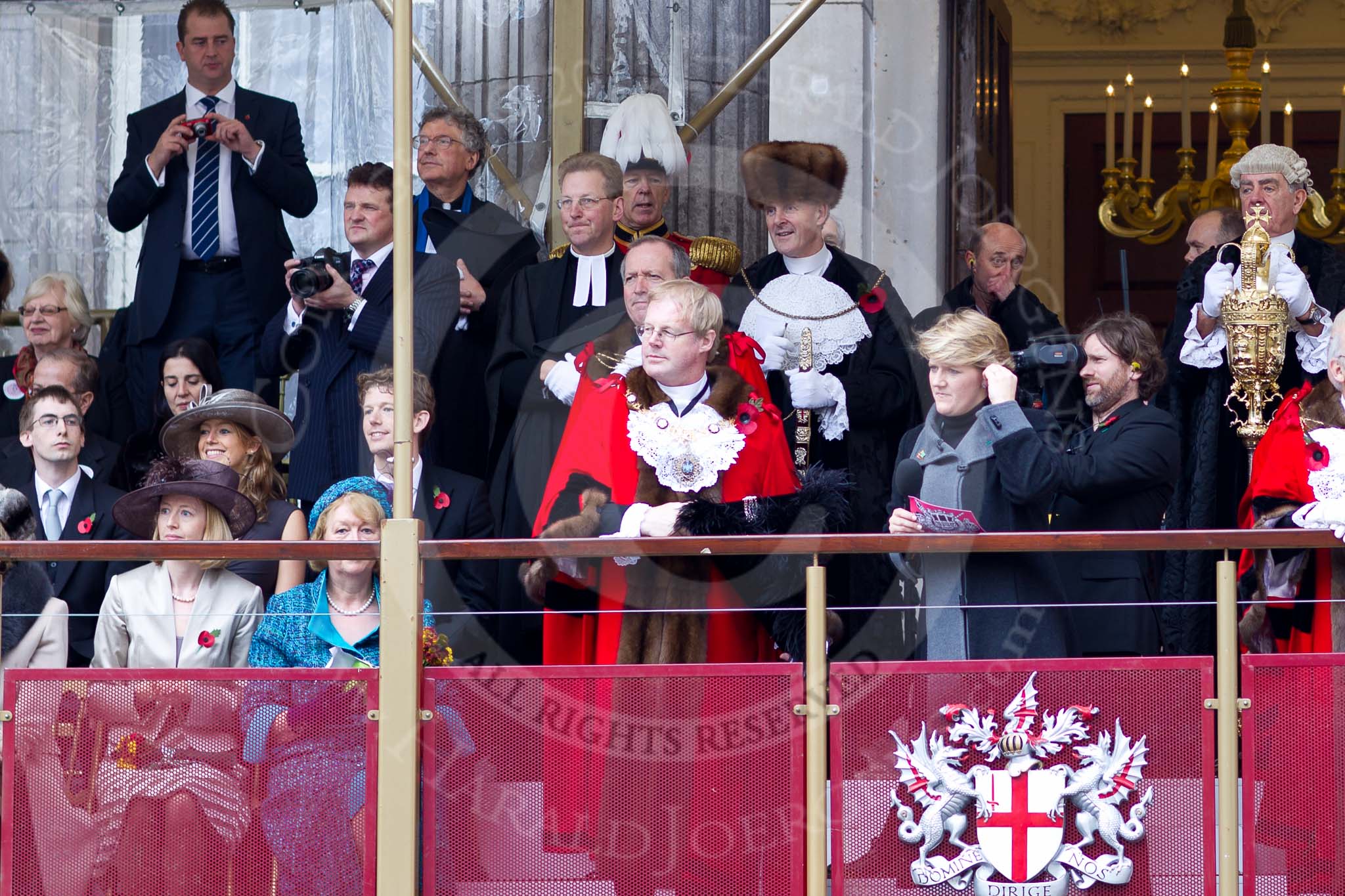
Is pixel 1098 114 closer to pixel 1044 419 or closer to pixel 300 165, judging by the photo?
pixel 300 165

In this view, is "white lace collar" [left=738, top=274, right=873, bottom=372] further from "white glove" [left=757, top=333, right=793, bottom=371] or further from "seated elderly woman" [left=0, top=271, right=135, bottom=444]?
"seated elderly woman" [left=0, top=271, right=135, bottom=444]

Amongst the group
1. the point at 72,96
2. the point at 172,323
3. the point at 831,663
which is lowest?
the point at 831,663

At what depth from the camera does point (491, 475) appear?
7004mm

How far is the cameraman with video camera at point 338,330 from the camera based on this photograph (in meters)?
6.99

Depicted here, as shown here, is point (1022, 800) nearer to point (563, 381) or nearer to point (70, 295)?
point (563, 381)

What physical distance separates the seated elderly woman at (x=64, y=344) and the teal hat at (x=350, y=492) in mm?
1454

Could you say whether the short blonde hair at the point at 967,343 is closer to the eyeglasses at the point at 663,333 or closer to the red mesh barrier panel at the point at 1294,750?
the eyeglasses at the point at 663,333

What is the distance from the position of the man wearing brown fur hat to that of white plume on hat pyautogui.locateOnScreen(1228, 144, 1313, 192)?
103 centimetres

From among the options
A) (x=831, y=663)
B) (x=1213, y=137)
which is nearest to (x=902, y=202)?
(x=1213, y=137)

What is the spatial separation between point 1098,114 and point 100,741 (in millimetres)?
6928

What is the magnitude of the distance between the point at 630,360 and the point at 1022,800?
1.65 meters

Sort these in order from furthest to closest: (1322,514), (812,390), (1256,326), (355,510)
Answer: (812,390), (1256,326), (355,510), (1322,514)

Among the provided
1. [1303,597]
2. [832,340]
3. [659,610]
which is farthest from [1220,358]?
[659,610]

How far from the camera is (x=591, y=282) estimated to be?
6945mm
